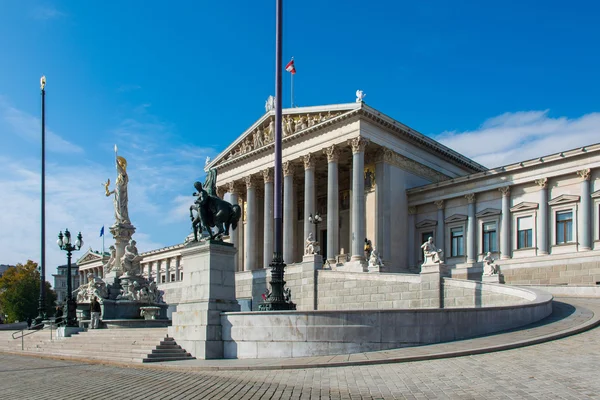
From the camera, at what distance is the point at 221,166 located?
66250 mm

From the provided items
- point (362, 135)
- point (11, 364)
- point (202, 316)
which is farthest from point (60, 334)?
point (362, 135)

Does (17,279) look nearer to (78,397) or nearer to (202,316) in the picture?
(202,316)

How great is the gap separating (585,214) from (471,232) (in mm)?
9619

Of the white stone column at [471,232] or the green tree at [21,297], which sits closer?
the white stone column at [471,232]

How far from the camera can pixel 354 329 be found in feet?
56.8

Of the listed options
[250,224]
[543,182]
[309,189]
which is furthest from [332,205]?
[543,182]

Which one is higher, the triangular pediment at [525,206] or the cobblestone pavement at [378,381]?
the triangular pediment at [525,206]

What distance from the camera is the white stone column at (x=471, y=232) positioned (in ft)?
164

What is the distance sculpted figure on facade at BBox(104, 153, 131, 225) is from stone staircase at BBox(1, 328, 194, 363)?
11798 millimetres

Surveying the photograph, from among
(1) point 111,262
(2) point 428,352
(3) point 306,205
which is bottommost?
(2) point 428,352

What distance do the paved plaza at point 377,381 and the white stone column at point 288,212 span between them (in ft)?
126

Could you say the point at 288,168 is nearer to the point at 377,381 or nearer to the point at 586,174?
the point at 586,174

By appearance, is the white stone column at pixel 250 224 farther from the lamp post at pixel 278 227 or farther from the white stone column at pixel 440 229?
the lamp post at pixel 278 227

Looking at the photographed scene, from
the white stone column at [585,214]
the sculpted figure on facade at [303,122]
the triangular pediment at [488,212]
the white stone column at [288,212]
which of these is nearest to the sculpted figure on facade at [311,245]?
the white stone column at [288,212]
